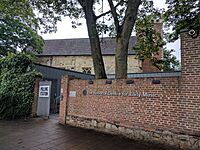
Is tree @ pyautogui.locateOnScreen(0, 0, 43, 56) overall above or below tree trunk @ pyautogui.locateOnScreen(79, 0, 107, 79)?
above

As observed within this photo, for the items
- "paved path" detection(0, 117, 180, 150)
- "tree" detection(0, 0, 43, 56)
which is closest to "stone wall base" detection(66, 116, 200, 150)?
"paved path" detection(0, 117, 180, 150)

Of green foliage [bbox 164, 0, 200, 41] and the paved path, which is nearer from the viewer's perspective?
the paved path

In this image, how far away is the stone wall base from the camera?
520 centimetres

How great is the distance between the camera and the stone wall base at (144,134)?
5.20 meters

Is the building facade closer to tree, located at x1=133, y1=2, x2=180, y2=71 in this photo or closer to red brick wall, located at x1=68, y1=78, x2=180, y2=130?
tree, located at x1=133, y1=2, x2=180, y2=71

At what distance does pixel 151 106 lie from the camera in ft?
19.8

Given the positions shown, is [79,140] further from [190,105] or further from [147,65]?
[147,65]

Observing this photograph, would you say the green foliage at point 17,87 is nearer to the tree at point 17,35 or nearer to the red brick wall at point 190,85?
the red brick wall at point 190,85

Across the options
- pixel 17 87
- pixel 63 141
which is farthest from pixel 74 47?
pixel 63 141

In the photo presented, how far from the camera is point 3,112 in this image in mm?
10352

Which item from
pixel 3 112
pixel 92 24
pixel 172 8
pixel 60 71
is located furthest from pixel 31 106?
pixel 172 8

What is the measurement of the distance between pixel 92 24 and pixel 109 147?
18.2 ft

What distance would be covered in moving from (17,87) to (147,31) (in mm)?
8202

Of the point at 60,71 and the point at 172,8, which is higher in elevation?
the point at 172,8
